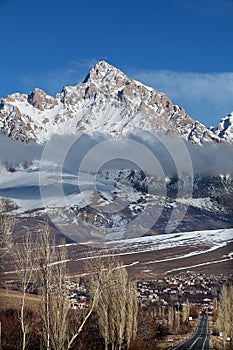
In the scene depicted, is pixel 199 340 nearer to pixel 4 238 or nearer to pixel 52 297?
pixel 4 238

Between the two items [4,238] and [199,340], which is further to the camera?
[199,340]

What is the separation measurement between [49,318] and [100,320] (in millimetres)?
13611

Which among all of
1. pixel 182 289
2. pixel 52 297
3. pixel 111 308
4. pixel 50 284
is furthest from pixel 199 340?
pixel 182 289

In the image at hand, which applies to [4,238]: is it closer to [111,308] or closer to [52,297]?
[111,308]

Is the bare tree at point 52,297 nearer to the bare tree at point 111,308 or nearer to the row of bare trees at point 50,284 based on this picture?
the row of bare trees at point 50,284

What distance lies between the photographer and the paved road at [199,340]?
53.0 meters

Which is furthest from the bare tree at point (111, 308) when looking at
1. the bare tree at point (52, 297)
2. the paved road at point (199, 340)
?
the paved road at point (199, 340)

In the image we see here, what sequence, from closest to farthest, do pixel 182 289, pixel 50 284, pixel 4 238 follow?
pixel 50 284
pixel 4 238
pixel 182 289

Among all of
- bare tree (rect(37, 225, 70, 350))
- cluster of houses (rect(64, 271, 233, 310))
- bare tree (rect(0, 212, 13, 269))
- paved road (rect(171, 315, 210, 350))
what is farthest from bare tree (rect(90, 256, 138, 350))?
cluster of houses (rect(64, 271, 233, 310))

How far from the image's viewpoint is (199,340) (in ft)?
211

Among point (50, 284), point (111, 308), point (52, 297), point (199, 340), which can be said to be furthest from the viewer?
point (199, 340)

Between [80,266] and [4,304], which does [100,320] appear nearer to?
[4,304]

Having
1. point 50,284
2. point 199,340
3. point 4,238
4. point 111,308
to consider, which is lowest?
point 199,340

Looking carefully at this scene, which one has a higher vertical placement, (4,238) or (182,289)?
(182,289)
